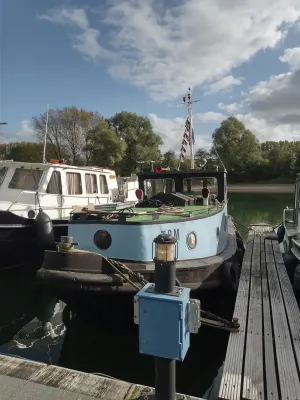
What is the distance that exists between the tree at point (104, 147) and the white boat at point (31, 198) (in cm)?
2381

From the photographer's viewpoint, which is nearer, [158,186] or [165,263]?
[165,263]

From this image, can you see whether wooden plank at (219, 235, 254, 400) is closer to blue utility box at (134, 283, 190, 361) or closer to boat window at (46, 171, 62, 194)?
blue utility box at (134, 283, 190, 361)

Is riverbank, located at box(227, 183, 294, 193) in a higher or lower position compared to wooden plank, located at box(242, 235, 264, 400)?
higher

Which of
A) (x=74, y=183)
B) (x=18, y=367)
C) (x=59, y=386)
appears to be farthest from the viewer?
(x=74, y=183)

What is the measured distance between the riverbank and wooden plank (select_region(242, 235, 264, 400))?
47106 mm

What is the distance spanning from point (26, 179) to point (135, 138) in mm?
30025

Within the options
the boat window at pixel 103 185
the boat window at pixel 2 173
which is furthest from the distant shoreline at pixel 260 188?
the boat window at pixel 2 173

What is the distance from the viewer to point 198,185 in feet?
31.0

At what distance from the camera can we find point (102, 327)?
247 inches

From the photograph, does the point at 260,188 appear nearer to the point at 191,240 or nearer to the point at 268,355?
the point at 191,240

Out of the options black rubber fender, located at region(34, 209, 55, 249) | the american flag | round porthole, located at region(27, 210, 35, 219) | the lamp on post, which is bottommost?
black rubber fender, located at region(34, 209, 55, 249)

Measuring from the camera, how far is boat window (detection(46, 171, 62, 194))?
1146cm

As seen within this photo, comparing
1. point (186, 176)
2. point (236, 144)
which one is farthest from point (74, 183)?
point (236, 144)

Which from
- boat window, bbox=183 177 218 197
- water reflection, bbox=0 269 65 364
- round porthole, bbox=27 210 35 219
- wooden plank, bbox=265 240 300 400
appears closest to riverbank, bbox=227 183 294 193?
boat window, bbox=183 177 218 197
